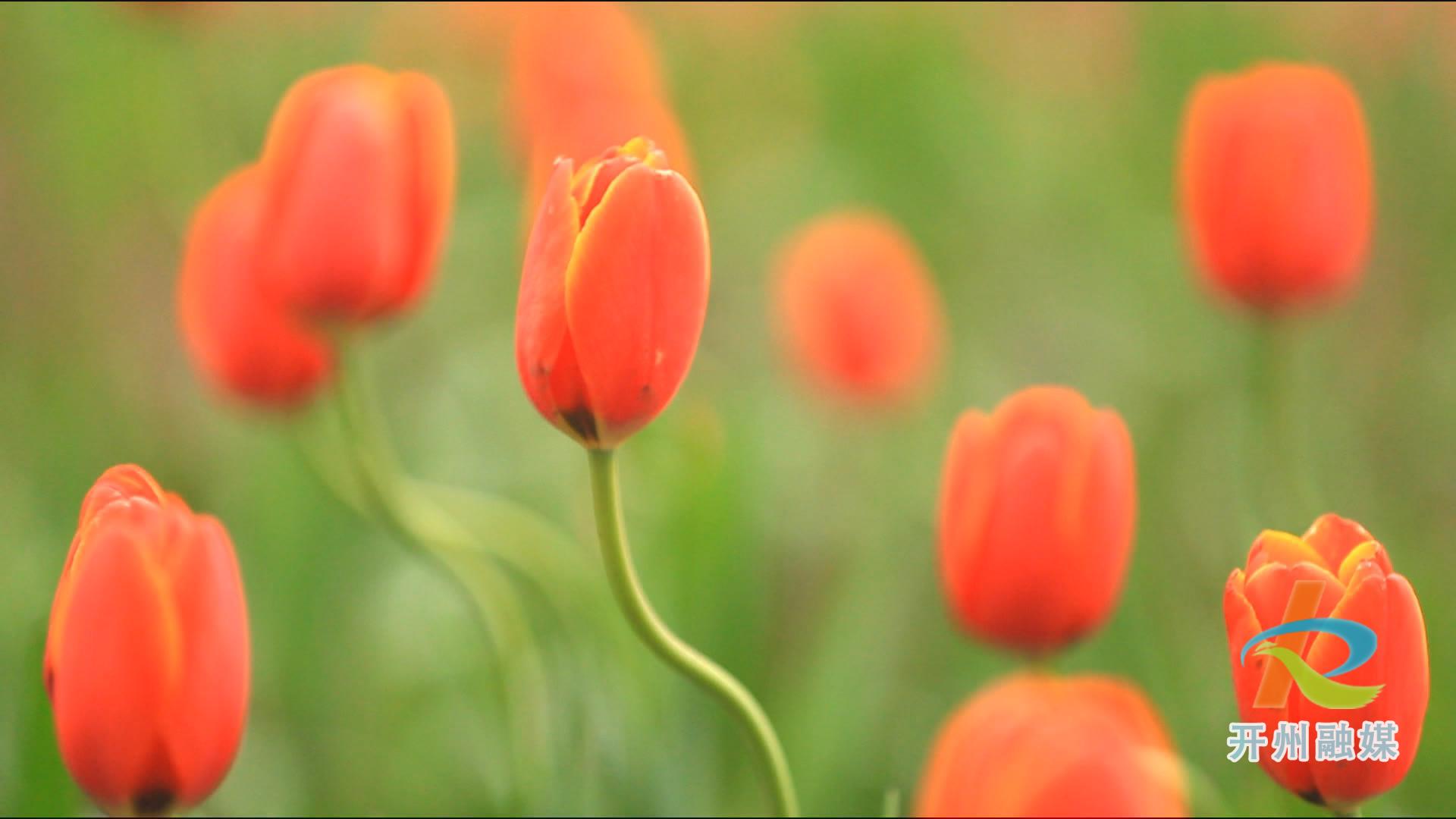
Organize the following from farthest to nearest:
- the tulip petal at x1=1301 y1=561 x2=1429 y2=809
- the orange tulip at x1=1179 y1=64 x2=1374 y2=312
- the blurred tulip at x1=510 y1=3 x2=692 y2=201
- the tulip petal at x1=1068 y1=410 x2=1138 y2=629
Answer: the blurred tulip at x1=510 y1=3 x2=692 y2=201
the orange tulip at x1=1179 y1=64 x2=1374 y2=312
the tulip petal at x1=1068 y1=410 x2=1138 y2=629
the tulip petal at x1=1301 y1=561 x2=1429 y2=809

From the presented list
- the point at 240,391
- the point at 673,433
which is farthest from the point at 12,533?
the point at 673,433

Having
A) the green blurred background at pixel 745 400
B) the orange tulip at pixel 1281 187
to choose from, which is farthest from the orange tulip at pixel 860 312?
the orange tulip at pixel 1281 187

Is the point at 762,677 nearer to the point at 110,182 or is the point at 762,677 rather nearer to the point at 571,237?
the point at 571,237

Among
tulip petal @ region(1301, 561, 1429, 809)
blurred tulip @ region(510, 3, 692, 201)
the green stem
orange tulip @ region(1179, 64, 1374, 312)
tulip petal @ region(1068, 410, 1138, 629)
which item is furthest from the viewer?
blurred tulip @ region(510, 3, 692, 201)

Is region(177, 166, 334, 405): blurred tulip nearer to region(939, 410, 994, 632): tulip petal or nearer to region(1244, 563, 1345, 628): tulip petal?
region(939, 410, 994, 632): tulip petal

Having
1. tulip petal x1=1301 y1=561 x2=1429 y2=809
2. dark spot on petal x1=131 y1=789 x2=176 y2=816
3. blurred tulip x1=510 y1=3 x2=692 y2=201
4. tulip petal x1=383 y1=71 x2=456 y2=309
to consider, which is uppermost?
blurred tulip x1=510 y1=3 x2=692 y2=201

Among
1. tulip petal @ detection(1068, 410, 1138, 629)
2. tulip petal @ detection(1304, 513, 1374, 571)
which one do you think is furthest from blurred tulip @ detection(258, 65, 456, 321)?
tulip petal @ detection(1304, 513, 1374, 571)

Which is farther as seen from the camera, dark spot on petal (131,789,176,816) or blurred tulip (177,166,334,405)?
blurred tulip (177,166,334,405)
